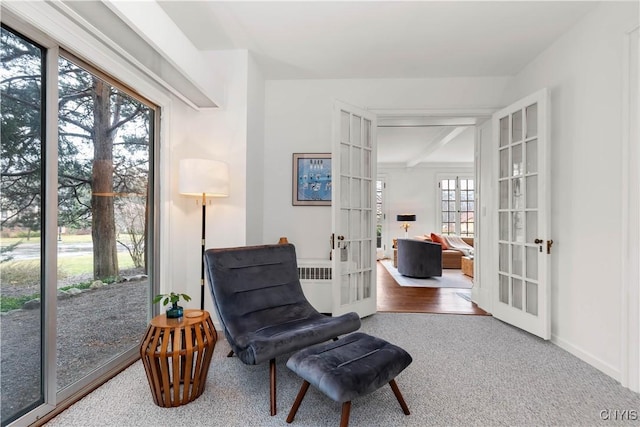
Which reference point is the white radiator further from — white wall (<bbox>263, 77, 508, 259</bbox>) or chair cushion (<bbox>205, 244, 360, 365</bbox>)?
chair cushion (<bbox>205, 244, 360, 365</bbox>)

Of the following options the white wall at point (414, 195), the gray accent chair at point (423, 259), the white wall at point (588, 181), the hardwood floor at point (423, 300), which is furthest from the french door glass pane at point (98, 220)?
the white wall at point (414, 195)

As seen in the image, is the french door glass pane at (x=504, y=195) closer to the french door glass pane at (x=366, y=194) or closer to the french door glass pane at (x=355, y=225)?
the french door glass pane at (x=366, y=194)

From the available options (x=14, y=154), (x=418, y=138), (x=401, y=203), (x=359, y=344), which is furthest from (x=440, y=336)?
(x=401, y=203)

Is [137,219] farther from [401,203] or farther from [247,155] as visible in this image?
[401,203]

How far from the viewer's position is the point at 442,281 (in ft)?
17.5

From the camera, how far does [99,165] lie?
80.1 inches

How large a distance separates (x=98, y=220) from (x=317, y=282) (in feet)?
6.77

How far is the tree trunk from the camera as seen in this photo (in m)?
2.00

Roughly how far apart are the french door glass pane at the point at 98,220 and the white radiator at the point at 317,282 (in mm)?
1493

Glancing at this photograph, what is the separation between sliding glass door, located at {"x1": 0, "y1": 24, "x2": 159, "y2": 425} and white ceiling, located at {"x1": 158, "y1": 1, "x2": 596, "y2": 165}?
38.8 inches

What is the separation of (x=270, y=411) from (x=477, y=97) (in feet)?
11.8

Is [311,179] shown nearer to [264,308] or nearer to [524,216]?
[264,308]

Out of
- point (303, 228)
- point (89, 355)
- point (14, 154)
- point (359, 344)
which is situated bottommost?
point (89, 355)

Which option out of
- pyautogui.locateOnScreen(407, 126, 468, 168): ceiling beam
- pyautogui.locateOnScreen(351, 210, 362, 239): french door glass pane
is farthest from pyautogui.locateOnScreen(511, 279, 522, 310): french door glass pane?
pyautogui.locateOnScreen(407, 126, 468, 168): ceiling beam
